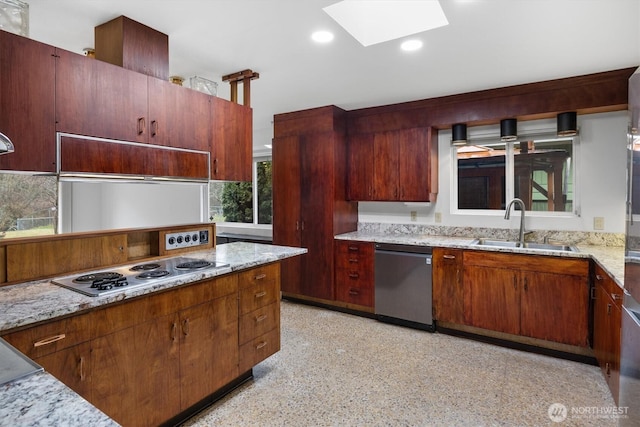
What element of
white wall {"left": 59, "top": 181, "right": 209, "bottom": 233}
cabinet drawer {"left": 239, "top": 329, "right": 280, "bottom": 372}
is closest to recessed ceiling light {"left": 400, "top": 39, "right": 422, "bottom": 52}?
white wall {"left": 59, "top": 181, "right": 209, "bottom": 233}

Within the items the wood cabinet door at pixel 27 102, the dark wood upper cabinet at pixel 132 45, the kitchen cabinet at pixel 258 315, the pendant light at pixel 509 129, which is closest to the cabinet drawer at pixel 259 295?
the kitchen cabinet at pixel 258 315

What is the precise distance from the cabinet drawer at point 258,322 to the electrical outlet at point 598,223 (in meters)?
3.01

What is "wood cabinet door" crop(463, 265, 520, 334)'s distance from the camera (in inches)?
121

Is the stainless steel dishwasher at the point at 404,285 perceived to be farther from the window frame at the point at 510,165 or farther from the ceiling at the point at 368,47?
the ceiling at the point at 368,47

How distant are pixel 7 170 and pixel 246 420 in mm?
1845

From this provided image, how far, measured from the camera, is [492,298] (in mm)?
3176

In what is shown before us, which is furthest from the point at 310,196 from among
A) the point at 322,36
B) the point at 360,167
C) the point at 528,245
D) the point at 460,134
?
the point at 528,245

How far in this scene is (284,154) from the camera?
4398mm

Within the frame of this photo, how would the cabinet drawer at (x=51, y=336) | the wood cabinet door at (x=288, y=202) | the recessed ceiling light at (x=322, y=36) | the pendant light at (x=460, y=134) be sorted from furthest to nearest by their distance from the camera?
the wood cabinet door at (x=288, y=202), the pendant light at (x=460, y=134), the recessed ceiling light at (x=322, y=36), the cabinet drawer at (x=51, y=336)

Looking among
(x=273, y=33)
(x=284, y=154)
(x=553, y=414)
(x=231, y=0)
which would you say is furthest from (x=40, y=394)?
(x=284, y=154)

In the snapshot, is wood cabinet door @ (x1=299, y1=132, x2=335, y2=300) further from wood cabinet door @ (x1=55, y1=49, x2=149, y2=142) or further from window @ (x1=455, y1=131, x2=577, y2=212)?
wood cabinet door @ (x1=55, y1=49, x2=149, y2=142)

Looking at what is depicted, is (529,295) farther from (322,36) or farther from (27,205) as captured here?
(27,205)

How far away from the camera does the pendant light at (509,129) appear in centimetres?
344

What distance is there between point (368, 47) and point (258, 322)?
211cm
